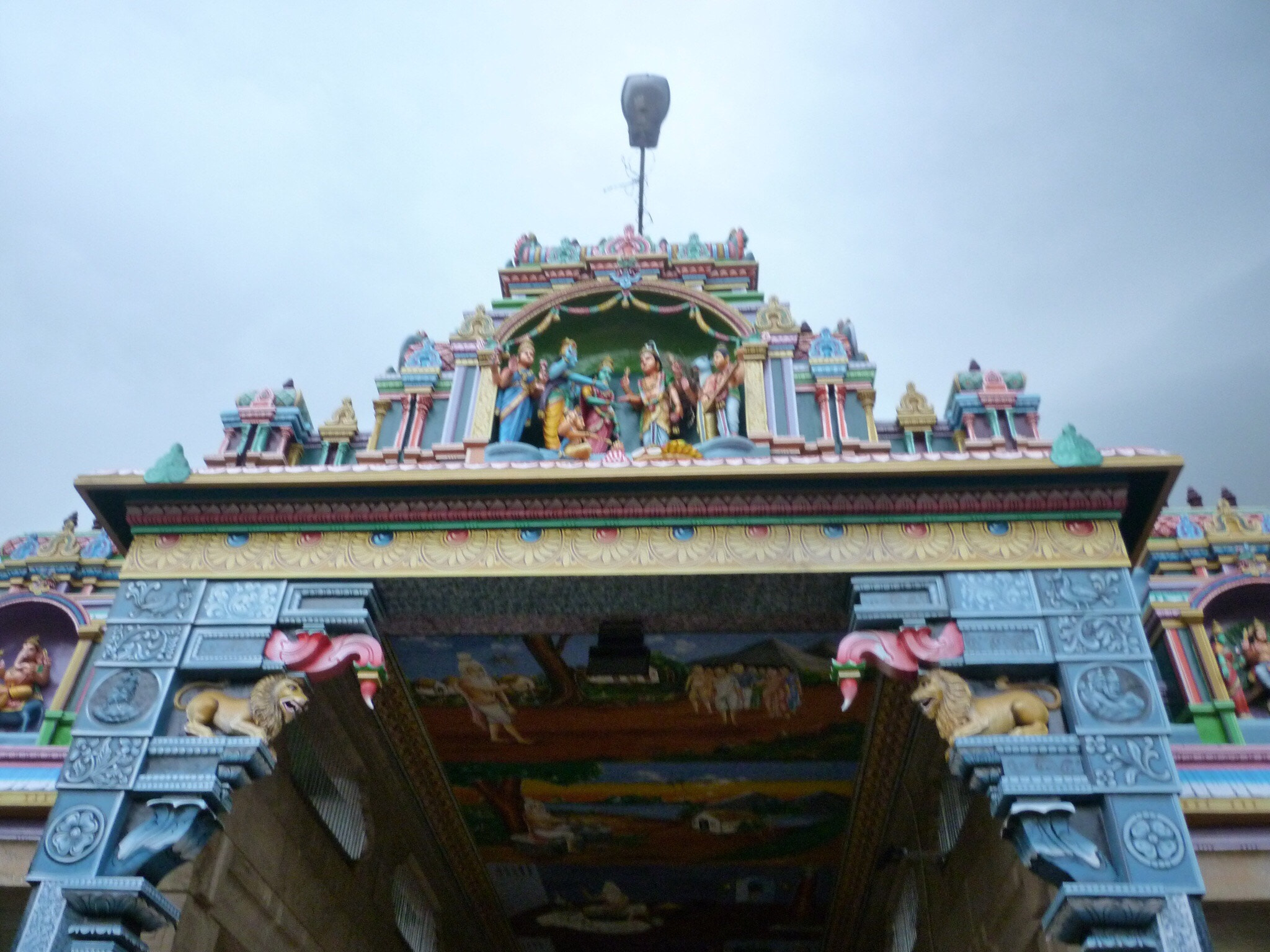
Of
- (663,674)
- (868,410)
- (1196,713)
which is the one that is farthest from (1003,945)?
(868,410)

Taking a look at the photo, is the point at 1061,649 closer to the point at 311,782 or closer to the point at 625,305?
the point at 625,305

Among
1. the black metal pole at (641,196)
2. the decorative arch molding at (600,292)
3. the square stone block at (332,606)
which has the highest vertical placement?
the black metal pole at (641,196)

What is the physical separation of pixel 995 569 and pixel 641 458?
2.96m

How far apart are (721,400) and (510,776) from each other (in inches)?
180

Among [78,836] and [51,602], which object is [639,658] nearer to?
[78,836]

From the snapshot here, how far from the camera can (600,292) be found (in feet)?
38.0

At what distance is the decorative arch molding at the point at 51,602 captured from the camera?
11.0 metres

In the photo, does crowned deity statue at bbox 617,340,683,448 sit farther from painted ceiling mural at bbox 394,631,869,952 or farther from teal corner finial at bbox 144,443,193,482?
teal corner finial at bbox 144,443,193,482

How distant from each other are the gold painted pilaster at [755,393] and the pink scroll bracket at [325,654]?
4002 mm

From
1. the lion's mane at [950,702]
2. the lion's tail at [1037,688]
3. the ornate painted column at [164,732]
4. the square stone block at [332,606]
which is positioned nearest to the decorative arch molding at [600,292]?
the square stone block at [332,606]

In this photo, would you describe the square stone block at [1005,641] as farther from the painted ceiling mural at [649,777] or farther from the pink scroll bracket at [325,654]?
the pink scroll bracket at [325,654]

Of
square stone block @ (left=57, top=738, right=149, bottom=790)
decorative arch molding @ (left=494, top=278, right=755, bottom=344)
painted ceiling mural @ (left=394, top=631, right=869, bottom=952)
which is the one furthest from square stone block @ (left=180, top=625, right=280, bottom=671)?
decorative arch molding @ (left=494, top=278, right=755, bottom=344)

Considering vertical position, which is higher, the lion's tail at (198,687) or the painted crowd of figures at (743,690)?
the painted crowd of figures at (743,690)

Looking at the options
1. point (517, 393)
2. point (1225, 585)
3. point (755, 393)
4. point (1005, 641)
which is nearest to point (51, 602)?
point (517, 393)
